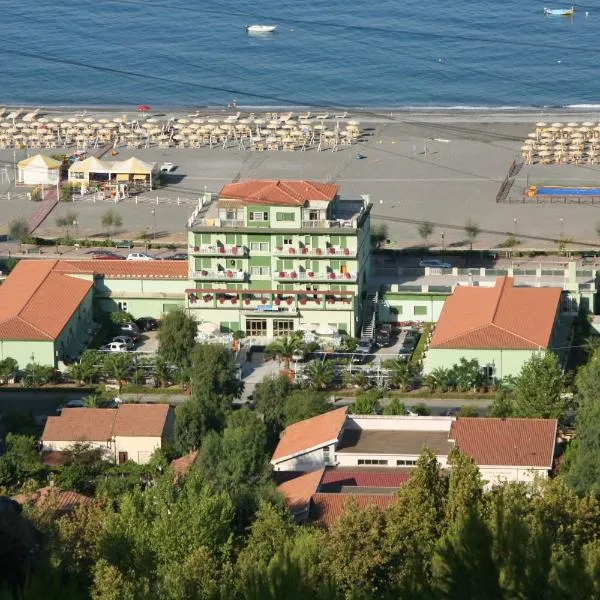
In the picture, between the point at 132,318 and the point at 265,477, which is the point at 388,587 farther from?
the point at 132,318

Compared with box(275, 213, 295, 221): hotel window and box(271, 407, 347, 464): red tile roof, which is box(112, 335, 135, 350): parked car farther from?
box(271, 407, 347, 464): red tile roof

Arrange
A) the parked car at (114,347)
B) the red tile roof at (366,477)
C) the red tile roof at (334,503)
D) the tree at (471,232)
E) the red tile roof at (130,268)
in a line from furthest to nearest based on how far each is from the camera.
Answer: the tree at (471,232)
the red tile roof at (130,268)
the parked car at (114,347)
the red tile roof at (366,477)
the red tile roof at (334,503)

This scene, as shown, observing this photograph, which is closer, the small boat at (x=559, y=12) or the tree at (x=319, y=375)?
the tree at (x=319, y=375)

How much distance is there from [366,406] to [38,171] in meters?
22.8

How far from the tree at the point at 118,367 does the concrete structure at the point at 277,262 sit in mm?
3207

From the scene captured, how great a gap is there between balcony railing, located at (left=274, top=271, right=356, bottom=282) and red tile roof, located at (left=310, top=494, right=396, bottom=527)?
11359 mm

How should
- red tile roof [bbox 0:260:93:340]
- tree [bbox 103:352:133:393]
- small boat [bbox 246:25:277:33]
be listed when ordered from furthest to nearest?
small boat [bbox 246:25:277:33]
red tile roof [bbox 0:260:93:340]
tree [bbox 103:352:133:393]

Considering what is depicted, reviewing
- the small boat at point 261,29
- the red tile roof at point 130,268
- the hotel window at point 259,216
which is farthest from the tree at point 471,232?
the small boat at point 261,29

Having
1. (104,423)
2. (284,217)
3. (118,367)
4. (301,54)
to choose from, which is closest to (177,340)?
(118,367)

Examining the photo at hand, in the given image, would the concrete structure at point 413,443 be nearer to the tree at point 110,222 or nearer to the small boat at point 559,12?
the tree at point 110,222

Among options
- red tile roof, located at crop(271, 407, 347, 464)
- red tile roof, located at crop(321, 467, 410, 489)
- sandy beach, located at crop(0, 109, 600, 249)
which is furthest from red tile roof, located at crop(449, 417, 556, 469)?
sandy beach, located at crop(0, 109, 600, 249)

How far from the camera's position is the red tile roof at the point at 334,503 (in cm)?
2792

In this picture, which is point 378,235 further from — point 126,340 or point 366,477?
point 366,477

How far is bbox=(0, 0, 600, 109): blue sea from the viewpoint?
7175 centimetres
